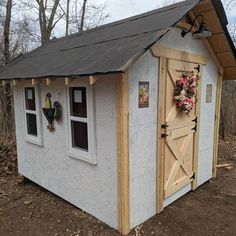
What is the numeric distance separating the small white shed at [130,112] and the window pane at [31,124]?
0.02 metres

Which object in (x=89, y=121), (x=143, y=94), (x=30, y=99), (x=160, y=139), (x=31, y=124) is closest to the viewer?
(x=143, y=94)

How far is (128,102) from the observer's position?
2791 millimetres

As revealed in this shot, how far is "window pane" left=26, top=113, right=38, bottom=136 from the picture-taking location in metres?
4.40

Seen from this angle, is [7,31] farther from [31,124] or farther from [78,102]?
[78,102]

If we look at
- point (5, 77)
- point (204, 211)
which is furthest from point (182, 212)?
point (5, 77)

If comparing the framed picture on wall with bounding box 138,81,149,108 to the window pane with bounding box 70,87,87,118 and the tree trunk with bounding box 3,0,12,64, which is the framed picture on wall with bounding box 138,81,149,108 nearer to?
the window pane with bounding box 70,87,87,118

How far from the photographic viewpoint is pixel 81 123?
339 centimetres

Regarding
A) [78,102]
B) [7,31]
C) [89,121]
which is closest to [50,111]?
[78,102]

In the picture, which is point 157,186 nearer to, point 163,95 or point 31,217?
point 163,95

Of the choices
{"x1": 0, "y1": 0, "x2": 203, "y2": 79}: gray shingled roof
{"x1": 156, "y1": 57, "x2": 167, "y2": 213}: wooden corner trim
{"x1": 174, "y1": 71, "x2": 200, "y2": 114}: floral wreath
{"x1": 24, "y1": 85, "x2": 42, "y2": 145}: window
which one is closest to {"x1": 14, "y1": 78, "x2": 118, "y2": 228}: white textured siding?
{"x1": 24, "y1": 85, "x2": 42, "y2": 145}: window

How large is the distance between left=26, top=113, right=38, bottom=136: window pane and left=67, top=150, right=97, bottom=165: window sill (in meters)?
1.18

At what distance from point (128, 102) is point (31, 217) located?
240 centimetres

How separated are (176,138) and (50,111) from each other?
2070 millimetres

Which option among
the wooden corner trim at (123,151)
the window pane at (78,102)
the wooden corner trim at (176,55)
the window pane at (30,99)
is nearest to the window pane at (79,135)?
the window pane at (78,102)
